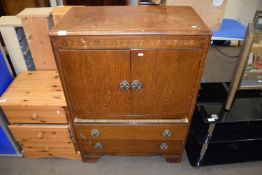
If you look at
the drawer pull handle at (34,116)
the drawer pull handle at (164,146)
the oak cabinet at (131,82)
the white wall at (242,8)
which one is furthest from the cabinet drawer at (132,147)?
the white wall at (242,8)

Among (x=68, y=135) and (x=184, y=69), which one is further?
(x=68, y=135)

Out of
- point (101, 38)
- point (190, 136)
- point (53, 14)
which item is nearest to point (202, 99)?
point (190, 136)

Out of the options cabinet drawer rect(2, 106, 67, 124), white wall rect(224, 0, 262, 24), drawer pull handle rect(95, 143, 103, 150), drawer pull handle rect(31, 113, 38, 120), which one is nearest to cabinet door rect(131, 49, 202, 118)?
drawer pull handle rect(95, 143, 103, 150)

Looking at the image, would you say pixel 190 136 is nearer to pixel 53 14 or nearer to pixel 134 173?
pixel 134 173

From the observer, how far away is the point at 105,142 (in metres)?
1.32

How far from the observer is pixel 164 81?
1.03 metres

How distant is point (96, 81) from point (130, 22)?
1.09 feet

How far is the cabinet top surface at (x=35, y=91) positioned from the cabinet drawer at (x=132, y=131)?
227mm

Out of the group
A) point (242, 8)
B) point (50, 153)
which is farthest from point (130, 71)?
point (242, 8)

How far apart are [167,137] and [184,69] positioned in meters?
0.49

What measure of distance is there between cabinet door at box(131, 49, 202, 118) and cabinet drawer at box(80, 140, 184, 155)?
24cm

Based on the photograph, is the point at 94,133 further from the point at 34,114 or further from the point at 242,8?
the point at 242,8

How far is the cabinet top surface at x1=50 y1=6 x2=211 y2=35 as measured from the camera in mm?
856

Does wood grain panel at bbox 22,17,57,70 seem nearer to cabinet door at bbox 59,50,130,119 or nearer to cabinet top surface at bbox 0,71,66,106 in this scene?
cabinet top surface at bbox 0,71,66,106
